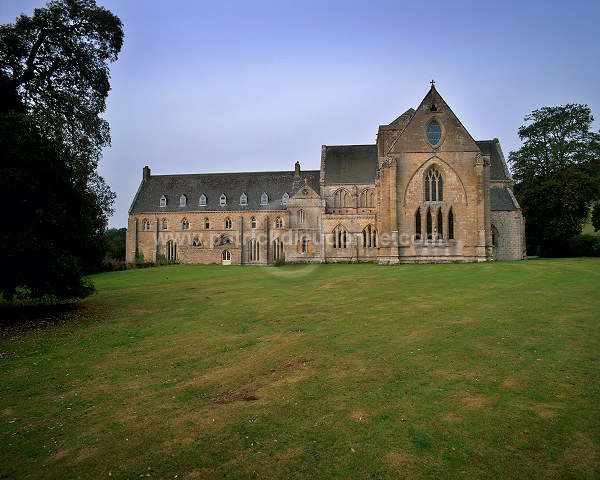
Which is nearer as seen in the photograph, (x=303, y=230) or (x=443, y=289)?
(x=443, y=289)

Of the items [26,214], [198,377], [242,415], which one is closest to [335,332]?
[198,377]

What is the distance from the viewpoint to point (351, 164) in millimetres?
57656

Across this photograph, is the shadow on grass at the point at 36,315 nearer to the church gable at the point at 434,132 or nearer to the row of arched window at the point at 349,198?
the church gable at the point at 434,132

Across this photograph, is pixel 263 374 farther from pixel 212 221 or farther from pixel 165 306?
pixel 212 221

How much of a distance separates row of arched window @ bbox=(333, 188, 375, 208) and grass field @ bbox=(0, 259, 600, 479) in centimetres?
3998

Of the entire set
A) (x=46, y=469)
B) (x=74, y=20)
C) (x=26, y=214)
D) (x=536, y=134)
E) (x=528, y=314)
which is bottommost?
(x=46, y=469)

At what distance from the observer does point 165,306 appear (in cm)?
1925

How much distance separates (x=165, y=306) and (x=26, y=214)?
6865 mm

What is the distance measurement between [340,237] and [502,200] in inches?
737

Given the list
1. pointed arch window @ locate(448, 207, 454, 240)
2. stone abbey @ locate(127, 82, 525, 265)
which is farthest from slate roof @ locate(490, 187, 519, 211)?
pointed arch window @ locate(448, 207, 454, 240)

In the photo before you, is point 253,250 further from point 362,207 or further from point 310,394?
point 310,394

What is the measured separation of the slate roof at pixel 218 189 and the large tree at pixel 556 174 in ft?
91.1

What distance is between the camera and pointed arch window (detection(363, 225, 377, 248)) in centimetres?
4938

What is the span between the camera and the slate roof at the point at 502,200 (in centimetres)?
4594
